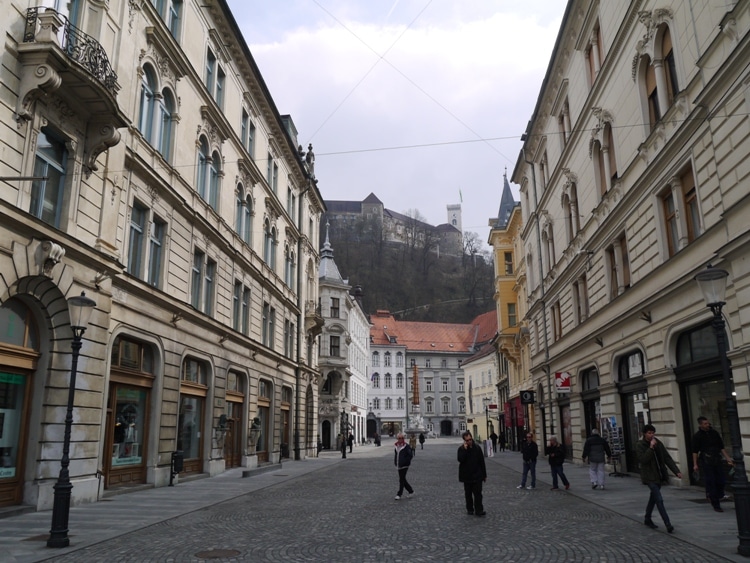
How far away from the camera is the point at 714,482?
11.7 m

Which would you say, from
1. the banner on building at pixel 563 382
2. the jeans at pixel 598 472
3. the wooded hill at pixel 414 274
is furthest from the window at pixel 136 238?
the wooded hill at pixel 414 274

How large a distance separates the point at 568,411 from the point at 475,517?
1790 cm

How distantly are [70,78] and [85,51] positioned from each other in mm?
919

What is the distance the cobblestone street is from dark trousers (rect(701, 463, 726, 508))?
1.76 m

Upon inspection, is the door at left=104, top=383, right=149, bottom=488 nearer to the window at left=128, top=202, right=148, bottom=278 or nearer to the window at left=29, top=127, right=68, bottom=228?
the window at left=128, top=202, right=148, bottom=278

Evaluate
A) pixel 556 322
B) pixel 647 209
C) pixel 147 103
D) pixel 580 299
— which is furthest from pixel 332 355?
pixel 647 209

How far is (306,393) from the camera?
3906 centimetres

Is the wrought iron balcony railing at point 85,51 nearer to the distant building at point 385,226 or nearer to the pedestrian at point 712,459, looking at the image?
the pedestrian at point 712,459

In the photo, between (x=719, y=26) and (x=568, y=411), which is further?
(x=568, y=411)

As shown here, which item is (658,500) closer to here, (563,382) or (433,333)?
(563,382)

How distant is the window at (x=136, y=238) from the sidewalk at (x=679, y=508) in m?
12.6

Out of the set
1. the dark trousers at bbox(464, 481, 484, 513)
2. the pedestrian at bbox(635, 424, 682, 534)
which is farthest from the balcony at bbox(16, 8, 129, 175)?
the pedestrian at bbox(635, 424, 682, 534)

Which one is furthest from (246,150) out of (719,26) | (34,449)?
(719,26)

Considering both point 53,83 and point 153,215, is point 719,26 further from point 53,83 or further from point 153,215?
point 153,215
